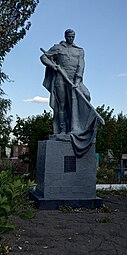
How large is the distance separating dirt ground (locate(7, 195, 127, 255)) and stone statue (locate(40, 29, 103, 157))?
197 cm

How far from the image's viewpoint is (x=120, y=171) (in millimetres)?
16984

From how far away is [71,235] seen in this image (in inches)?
192

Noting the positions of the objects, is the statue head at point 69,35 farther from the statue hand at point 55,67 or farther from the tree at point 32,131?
the tree at point 32,131

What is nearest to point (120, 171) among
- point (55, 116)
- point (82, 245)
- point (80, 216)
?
point (55, 116)

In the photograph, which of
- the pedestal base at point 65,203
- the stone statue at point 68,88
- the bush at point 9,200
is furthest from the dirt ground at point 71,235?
the bush at point 9,200

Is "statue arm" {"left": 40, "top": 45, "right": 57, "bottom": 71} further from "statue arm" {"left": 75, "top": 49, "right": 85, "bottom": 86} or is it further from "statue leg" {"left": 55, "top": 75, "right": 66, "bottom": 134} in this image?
"statue arm" {"left": 75, "top": 49, "right": 85, "bottom": 86}

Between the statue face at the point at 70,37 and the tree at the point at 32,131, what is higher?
the statue face at the point at 70,37

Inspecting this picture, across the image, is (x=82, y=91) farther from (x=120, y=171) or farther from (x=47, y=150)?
(x=120, y=171)

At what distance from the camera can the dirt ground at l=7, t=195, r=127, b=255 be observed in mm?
4172

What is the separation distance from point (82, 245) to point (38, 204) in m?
2.77

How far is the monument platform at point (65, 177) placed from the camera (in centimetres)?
727

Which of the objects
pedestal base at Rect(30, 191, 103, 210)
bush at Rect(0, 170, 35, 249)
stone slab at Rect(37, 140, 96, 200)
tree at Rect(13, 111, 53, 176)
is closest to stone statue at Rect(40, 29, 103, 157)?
stone slab at Rect(37, 140, 96, 200)

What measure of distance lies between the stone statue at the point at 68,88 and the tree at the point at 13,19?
8942 millimetres

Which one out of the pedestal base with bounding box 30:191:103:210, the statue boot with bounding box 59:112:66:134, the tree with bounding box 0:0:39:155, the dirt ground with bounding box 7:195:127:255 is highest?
the tree with bounding box 0:0:39:155
